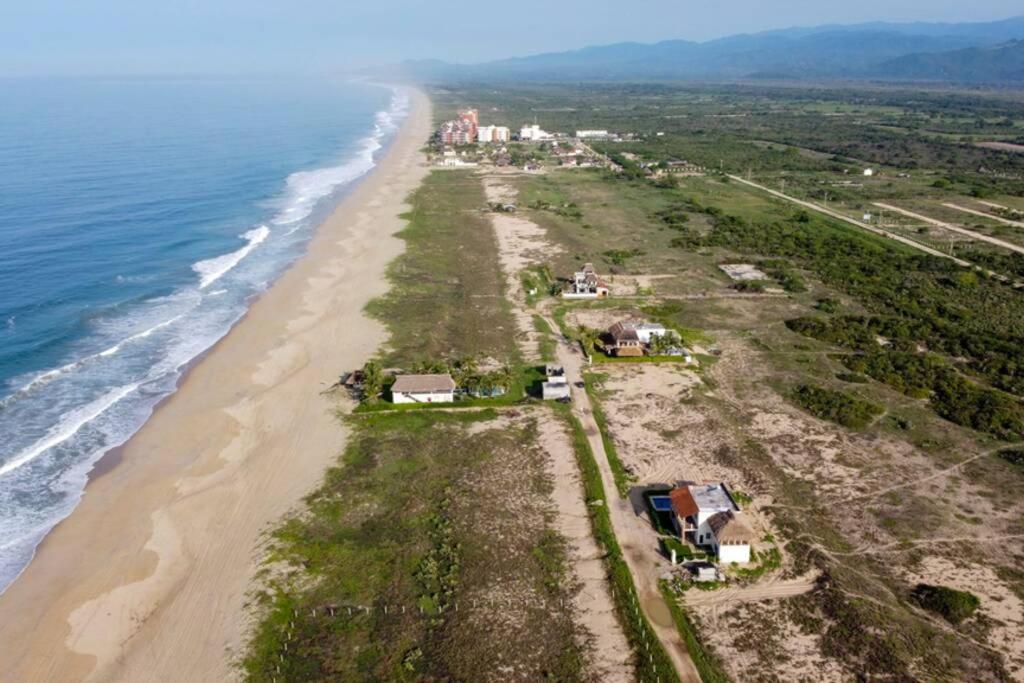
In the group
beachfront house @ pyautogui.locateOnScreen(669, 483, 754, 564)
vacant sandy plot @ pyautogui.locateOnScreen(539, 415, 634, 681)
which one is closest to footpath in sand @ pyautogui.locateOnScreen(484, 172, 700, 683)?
vacant sandy plot @ pyautogui.locateOnScreen(539, 415, 634, 681)

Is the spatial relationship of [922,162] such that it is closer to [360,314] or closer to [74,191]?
[360,314]

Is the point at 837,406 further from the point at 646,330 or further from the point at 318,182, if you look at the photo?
the point at 318,182

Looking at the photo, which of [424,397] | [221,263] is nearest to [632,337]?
[424,397]

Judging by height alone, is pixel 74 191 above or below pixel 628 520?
above

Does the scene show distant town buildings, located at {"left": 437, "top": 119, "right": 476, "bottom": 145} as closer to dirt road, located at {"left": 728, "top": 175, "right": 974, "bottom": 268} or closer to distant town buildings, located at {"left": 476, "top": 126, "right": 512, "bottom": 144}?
distant town buildings, located at {"left": 476, "top": 126, "right": 512, "bottom": 144}

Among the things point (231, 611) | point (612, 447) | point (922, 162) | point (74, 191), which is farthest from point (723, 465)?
point (922, 162)
